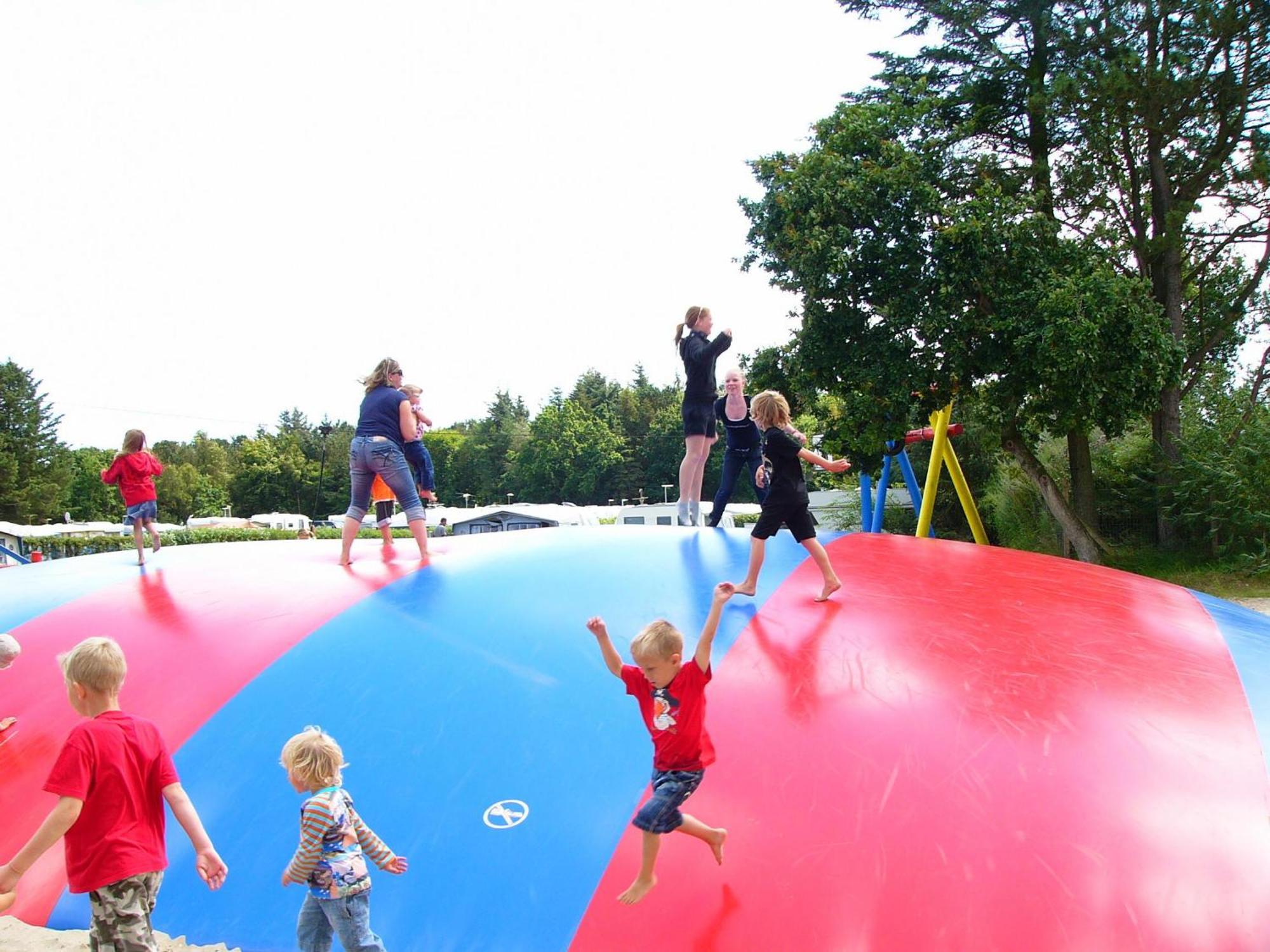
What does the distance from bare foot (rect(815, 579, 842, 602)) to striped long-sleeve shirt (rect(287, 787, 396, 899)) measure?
3059 millimetres

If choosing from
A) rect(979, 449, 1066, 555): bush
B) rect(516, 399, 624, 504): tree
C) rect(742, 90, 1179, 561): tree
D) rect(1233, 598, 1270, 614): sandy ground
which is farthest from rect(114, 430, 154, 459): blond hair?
rect(516, 399, 624, 504): tree

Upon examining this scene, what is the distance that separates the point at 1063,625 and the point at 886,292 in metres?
12.7

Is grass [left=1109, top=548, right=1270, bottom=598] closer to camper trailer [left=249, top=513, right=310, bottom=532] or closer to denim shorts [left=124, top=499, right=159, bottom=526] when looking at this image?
denim shorts [left=124, top=499, right=159, bottom=526]

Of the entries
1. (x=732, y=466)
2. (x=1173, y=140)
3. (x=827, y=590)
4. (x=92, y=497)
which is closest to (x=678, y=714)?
(x=827, y=590)

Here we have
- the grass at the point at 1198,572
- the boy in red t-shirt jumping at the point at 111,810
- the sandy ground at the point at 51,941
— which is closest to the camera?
the boy in red t-shirt jumping at the point at 111,810

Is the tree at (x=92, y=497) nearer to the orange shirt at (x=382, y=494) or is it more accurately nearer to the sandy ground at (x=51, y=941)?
the orange shirt at (x=382, y=494)

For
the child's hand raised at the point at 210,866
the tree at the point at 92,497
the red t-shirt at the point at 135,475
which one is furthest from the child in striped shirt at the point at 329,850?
the tree at the point at 92,497

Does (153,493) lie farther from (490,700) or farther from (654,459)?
(654,459)

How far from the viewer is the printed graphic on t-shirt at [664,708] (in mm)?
3193

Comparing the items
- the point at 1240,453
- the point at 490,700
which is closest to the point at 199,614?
the point at 490,700

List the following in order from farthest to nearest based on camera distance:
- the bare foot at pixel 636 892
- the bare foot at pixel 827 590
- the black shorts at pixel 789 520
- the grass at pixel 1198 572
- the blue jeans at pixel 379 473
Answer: the grass at pixel 1198 572 → the blue jeans at pixel 379 473 → the bare foot at pixel 827 590 → the black shorts at pixel 789 520 → the bare foot at pixel 636 892

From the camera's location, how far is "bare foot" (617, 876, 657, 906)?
3252 millimetres

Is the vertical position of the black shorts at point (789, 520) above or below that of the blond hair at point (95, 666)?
above

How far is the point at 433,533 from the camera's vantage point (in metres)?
31.8
